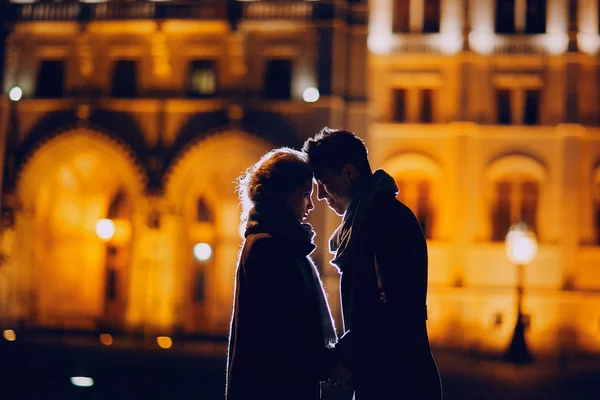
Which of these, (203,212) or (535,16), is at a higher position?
(535,16)

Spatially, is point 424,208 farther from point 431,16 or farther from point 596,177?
point 431,16

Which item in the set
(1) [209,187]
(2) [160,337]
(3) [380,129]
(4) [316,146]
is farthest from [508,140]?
(4) [316,146]

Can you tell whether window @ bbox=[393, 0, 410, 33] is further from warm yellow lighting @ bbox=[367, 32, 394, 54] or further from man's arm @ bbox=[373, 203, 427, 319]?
man's arm @ bbox=[373, 203, 427, 319]

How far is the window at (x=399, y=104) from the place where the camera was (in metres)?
26.4

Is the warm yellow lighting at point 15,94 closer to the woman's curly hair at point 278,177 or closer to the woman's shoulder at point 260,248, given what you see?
the woman's curly hair at point 278,177

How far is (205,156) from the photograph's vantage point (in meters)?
24.8

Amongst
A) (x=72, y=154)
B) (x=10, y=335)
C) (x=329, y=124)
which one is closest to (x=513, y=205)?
(x=329, y=124)

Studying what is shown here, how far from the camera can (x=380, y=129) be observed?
26.1 meters

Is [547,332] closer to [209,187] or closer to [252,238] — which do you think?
[209,187]

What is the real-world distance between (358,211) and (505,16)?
2437cm

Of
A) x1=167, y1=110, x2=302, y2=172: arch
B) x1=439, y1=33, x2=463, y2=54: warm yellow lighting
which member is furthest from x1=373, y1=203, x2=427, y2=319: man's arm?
x1=439, y1=33, x2=463, y2=54: warm yellow lighting

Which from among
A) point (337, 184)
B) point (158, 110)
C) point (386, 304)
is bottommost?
point (386, 304)

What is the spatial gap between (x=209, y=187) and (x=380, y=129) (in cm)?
658

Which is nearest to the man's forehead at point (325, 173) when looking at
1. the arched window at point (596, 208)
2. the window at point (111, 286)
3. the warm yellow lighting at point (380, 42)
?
the warm yellow lighting at point (380, 42)
